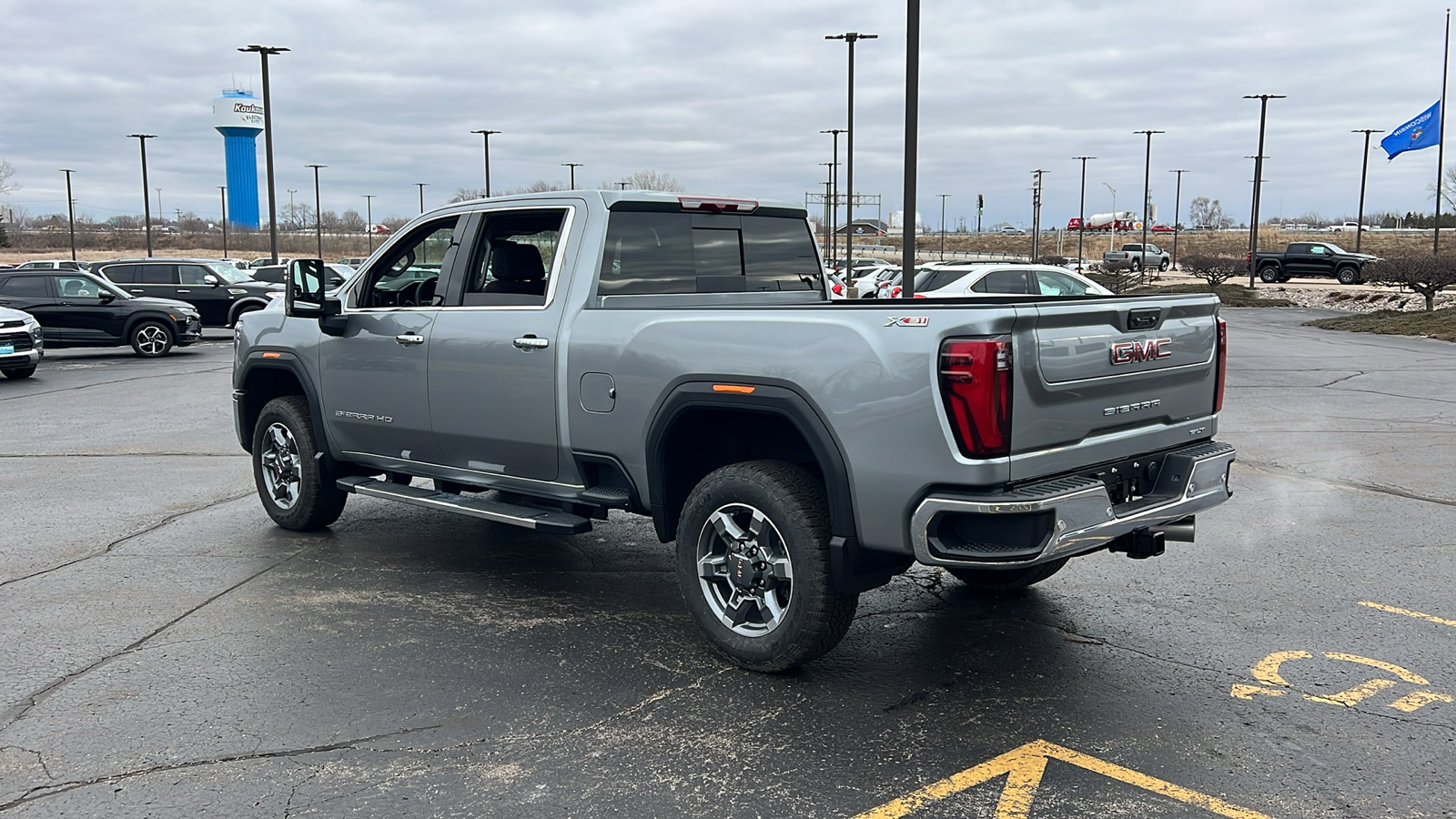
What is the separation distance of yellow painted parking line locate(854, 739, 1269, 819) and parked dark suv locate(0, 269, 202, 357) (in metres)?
21.4

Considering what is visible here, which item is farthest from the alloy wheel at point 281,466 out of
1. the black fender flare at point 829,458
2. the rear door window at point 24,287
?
the rear door window at point 24,287

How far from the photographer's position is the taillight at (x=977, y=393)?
3.93 metres

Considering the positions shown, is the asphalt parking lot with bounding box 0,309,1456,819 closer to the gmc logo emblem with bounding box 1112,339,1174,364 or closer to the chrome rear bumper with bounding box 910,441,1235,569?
the chrome rear bumper with bounding box 910,441,1235,569

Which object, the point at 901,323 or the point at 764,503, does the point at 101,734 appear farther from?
the point at 901,323

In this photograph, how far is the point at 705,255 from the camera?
19.6 ft

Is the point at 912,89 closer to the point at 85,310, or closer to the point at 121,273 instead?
the point at 85,310

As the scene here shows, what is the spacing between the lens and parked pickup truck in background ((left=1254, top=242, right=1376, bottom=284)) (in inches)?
1852

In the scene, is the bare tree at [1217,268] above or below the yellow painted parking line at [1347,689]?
above

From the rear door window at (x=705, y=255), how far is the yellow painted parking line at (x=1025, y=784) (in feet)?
9.26

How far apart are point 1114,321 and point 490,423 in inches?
119

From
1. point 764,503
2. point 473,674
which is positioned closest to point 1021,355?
point 764,503

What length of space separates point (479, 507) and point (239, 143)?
5687 inches

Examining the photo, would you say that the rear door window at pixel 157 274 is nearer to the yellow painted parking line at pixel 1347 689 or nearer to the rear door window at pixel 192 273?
the rear door window at pixel 192 273

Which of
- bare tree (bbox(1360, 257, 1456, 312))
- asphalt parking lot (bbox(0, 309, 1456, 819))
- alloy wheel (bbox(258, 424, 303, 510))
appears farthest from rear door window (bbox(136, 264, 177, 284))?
bare tree (bbox(1360, 257, 1456, 312))
